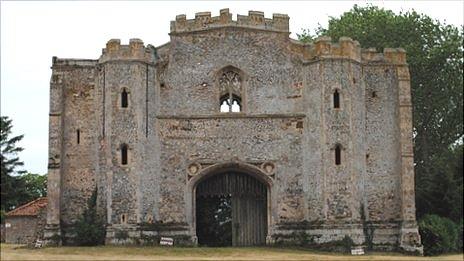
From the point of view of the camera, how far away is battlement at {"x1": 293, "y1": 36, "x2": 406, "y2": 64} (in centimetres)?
3388

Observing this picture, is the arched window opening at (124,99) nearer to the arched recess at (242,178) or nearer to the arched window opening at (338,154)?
the arched recess at (242,178)

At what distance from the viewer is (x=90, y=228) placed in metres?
32.8

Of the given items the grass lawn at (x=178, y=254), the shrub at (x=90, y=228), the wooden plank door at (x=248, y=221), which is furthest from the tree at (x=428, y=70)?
the shrub at (x=90, y=228)

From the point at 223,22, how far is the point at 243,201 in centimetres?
776

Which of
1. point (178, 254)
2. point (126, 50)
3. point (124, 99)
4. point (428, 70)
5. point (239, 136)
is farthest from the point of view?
point (428, 70)

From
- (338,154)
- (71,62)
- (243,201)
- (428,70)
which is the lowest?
(243,201)

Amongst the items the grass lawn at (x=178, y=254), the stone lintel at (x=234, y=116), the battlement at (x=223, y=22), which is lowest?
the grass lawn at (x=178, y=254)

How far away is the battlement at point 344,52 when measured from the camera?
33875 millimetres

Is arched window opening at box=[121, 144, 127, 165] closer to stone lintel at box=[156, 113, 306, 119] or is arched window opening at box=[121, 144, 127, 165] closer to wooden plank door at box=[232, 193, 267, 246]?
stone lintel at box=[156, 113, 306, 119]

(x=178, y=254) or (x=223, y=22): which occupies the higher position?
(x=223, y=22)

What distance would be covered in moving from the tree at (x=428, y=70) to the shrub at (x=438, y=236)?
820 cm

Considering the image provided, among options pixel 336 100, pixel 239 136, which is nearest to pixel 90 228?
pixel 239 136

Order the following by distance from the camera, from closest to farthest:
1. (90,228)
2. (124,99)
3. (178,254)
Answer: (178,254) → (90,228) → (124,99)

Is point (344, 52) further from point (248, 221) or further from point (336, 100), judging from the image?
point (248, 221)
